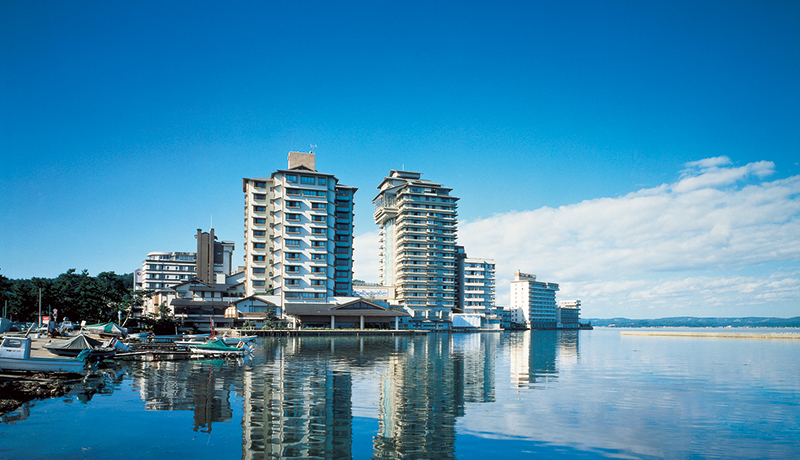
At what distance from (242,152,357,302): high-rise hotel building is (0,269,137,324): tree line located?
1055 inches

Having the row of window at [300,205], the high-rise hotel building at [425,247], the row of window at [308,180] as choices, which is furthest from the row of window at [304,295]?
the high-rise hotel building at [425,247]

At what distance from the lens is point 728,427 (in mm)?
21391

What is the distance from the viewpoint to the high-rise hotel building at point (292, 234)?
352ft

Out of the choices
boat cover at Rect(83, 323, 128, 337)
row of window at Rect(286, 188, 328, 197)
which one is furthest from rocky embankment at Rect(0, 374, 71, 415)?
row of window at Rect(286, 188, 328, 197)

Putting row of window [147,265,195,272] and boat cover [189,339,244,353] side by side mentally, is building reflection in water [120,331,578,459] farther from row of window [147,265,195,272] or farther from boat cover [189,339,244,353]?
row of window [147,265,195,272]

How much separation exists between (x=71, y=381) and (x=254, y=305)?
68385 mm

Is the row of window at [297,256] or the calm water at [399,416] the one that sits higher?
the row of window at [297,256]

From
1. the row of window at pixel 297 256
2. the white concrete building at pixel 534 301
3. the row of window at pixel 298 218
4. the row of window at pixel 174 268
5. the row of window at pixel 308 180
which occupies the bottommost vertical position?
the white concrete building at pixel 534 301

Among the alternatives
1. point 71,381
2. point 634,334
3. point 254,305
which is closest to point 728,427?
point 71,381

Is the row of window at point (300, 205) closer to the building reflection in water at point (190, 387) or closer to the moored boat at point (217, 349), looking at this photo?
the moored boat at point (217, 349)

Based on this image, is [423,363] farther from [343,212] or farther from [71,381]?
[343,212]

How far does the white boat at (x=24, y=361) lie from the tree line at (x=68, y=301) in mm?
59927

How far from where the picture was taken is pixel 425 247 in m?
142

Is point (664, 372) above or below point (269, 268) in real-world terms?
below
